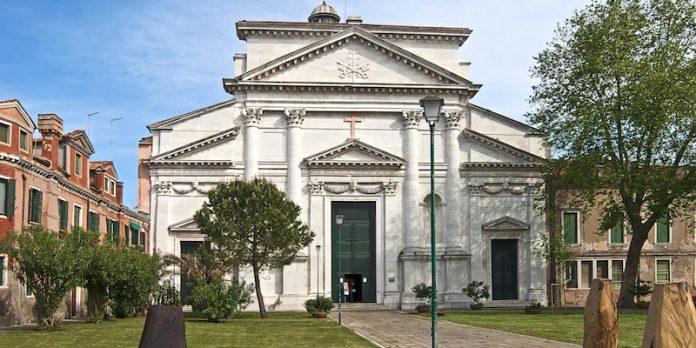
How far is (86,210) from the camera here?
144 feet

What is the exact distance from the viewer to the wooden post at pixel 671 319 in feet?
15.4

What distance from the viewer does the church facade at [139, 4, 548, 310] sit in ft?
173

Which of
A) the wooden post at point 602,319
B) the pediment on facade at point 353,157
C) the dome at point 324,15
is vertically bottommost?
the wooden post at point 602,319

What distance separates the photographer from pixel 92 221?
45375 millimetres

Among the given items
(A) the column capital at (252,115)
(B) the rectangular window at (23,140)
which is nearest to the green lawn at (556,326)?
(A) the column capital at (252,115)

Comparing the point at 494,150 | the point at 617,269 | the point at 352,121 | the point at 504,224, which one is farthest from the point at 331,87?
the point at 617,269

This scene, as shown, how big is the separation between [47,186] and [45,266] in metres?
8.53

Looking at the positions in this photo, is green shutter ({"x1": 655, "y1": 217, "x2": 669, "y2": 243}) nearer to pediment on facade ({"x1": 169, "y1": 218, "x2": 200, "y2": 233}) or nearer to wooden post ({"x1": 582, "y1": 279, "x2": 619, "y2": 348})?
pediment on facade ({"x1": 169, "y1": 218, "x2": 200, "y2": 233})

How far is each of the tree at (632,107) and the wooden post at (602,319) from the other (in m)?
38.7

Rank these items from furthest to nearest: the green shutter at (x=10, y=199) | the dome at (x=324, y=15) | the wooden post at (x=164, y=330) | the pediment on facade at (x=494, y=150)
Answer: the dome at (x=324, y=15) < the pediment on facade at (x=494, y=150) < the green shutter at (x=10, y=199) < the wooden post at (x=164, y=330)

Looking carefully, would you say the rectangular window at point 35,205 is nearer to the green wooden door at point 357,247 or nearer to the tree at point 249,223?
the tree at point 249,223

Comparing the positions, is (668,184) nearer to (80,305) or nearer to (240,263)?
(240,263)

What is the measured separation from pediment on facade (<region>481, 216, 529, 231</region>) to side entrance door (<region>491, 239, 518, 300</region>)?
0.95 metres

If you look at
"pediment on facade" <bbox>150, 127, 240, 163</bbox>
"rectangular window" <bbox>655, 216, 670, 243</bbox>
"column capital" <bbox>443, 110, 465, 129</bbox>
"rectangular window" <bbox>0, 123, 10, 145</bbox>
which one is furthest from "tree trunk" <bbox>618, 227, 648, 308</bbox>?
"rectangular window" <bbox>0, 123, 10, 145</bbox>
